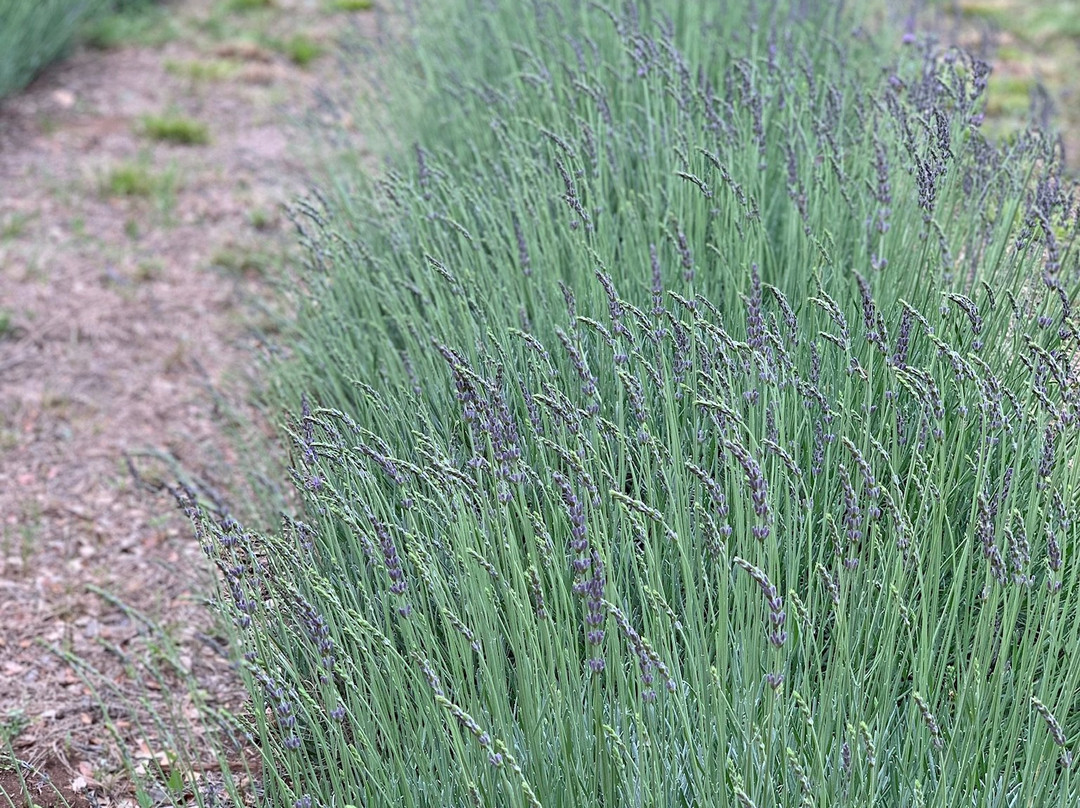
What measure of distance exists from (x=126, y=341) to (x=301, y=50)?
10.7 feet

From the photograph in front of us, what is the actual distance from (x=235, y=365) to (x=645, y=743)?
309 centimetres

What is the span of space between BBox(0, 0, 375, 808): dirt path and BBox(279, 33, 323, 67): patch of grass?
0.02 meters

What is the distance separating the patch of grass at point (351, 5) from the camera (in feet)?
25.5

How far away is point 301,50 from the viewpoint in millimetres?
7102

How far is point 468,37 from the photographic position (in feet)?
15.9

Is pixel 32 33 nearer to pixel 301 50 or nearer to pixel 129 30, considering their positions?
pixel 129 30

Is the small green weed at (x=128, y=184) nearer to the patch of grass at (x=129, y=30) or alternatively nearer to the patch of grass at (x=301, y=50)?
the patch of grass at (x=301, y=50)

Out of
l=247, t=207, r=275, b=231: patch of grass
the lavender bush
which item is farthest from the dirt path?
the lavender bush

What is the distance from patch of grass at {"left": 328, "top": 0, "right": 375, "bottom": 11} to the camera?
7.77 m

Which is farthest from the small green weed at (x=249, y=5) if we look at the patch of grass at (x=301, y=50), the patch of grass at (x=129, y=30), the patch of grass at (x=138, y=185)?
the patch of grass at (x=138, y=185)

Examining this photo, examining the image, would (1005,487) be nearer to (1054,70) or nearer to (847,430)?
(847,430)

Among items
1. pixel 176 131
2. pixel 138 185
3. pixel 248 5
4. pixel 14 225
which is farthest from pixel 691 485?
pixel 248 5

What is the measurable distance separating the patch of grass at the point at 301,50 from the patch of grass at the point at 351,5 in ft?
1.80

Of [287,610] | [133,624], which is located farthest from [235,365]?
[287,610]
